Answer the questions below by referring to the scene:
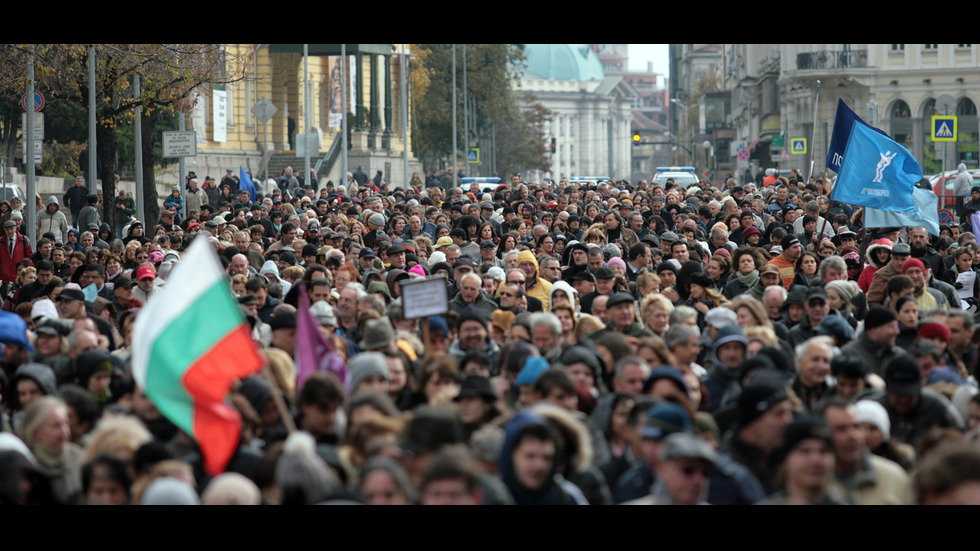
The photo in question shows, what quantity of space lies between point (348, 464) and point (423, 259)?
1032 cm

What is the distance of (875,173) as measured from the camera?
52.4 feet

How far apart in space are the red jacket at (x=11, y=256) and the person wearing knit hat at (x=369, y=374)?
12.3 m

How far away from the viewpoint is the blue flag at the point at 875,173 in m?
15.9

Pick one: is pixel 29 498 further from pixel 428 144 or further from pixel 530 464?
pixel 428 144

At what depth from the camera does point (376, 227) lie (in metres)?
20.2

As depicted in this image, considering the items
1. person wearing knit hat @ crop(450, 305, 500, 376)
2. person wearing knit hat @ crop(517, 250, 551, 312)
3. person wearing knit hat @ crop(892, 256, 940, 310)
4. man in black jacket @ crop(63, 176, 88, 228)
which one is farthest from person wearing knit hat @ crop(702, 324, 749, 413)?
man in black jacket @ crop(63, 176, 88, 228)

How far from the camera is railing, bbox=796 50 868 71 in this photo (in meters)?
69.1

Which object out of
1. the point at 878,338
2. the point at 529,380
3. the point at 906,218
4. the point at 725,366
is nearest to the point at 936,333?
the point at 878,338

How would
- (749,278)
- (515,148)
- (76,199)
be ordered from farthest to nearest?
(515,148), (76,199), (749,278)

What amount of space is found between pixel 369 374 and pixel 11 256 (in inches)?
497

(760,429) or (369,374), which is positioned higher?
(369,374)

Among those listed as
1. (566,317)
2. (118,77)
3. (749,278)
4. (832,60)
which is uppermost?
(832,60)

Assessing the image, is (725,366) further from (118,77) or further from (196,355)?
(118,77)

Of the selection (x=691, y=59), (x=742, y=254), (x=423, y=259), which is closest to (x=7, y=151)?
(x=423, y=259)
